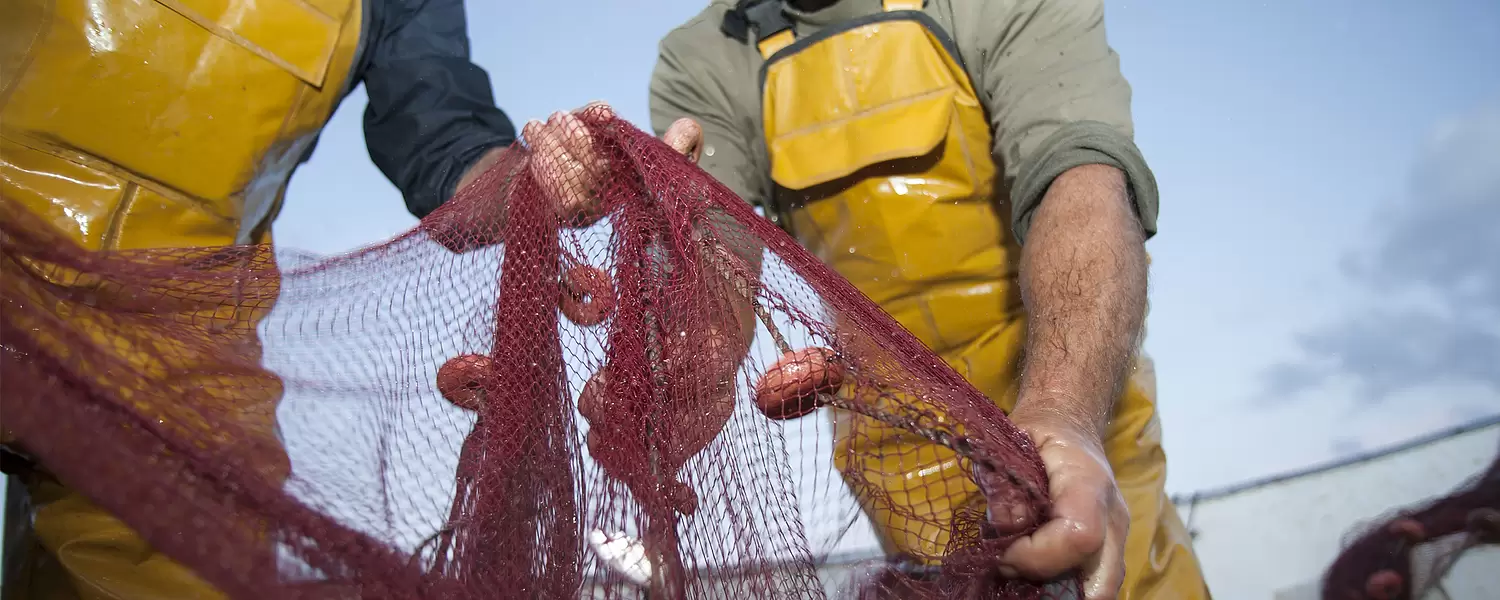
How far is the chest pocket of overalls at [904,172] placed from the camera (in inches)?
83.3

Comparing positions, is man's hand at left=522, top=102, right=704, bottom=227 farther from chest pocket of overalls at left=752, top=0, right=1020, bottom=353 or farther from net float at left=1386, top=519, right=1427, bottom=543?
net float at left=1386, top=519, right=1427, bottom=543

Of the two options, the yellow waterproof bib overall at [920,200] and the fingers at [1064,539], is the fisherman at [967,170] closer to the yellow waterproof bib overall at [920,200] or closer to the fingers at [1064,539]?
the yellow waterproof bib overall at [920,200]

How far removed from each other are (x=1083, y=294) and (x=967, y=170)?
2.24 ft

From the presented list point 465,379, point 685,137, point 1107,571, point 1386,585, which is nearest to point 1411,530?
point 1386,585

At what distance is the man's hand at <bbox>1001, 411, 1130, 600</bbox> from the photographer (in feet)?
3.21

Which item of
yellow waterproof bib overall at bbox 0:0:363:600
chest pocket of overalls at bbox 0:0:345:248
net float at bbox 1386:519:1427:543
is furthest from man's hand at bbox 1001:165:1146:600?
net float at bbox 1386:519:1427:543

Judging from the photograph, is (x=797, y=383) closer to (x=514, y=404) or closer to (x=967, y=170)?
(x=514, y=404)

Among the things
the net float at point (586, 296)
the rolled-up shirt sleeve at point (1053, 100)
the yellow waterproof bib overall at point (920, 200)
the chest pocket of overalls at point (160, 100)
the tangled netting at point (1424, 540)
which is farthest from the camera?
the tangled netting at point (1424, 540)

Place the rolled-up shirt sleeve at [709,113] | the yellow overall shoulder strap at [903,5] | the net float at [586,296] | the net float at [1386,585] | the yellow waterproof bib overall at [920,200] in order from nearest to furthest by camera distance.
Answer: the net float at [586,296], the yellow waterproof bib overall at [920,200], the yellow overall shoulder strap at [903,5], the rolled-up shirt sleeve at [709,113], the net float at [1386,585]

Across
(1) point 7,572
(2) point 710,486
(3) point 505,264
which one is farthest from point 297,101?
(2) point 710,486

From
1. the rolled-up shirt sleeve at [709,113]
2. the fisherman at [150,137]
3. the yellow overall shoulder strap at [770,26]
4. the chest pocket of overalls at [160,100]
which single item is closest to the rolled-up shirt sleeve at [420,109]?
the fisherman at [150,137]

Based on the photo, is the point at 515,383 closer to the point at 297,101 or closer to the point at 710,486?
the point at 710,486

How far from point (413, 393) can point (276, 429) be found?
7.8 inches

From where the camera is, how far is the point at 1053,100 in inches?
74.5
